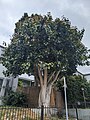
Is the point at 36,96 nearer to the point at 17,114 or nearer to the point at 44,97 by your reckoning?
the point at 44,97

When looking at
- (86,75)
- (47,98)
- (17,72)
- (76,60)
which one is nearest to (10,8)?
(17,72)

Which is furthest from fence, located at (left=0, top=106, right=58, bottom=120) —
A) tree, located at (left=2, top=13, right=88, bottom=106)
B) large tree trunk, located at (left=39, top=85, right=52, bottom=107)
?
tree, located at (left=2, top=13, right=88, bottom=106)

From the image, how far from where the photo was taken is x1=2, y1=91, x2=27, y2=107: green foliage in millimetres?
15559

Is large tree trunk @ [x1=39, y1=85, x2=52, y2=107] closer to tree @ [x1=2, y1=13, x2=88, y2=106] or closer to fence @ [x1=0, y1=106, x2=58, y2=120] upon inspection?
tree @ [x1=2, y1=13, x2=88, y2=106]

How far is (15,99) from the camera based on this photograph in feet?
51.3

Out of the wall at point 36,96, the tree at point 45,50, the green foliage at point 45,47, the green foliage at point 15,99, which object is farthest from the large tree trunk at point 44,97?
the green foliage at point 15,99

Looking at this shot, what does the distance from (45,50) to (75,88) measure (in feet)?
27.6

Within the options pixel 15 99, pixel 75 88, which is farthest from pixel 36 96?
pixel 75 88

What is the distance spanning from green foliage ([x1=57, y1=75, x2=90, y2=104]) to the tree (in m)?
4.18

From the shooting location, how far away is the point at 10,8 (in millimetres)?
9992

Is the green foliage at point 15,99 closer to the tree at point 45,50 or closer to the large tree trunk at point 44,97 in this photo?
the large tree trunk at point 44,97

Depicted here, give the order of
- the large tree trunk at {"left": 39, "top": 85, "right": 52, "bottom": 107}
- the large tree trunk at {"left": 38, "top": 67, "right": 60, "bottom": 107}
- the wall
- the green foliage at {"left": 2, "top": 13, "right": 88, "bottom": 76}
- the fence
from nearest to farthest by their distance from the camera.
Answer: the fence
the green foliage at {"left": 2, "top": 13, "right": 88, "bottom": 76}
the large tree trunk at {"left": 39, "top": 85, "right": 52, "bottom": 107}
the large tree trunk at {"left": 38, "top": 67, "right": 60, "bottom": 107}
the wall

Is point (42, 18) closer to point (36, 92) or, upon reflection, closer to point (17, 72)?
point (17, 72)

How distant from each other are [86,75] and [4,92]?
19.2m
